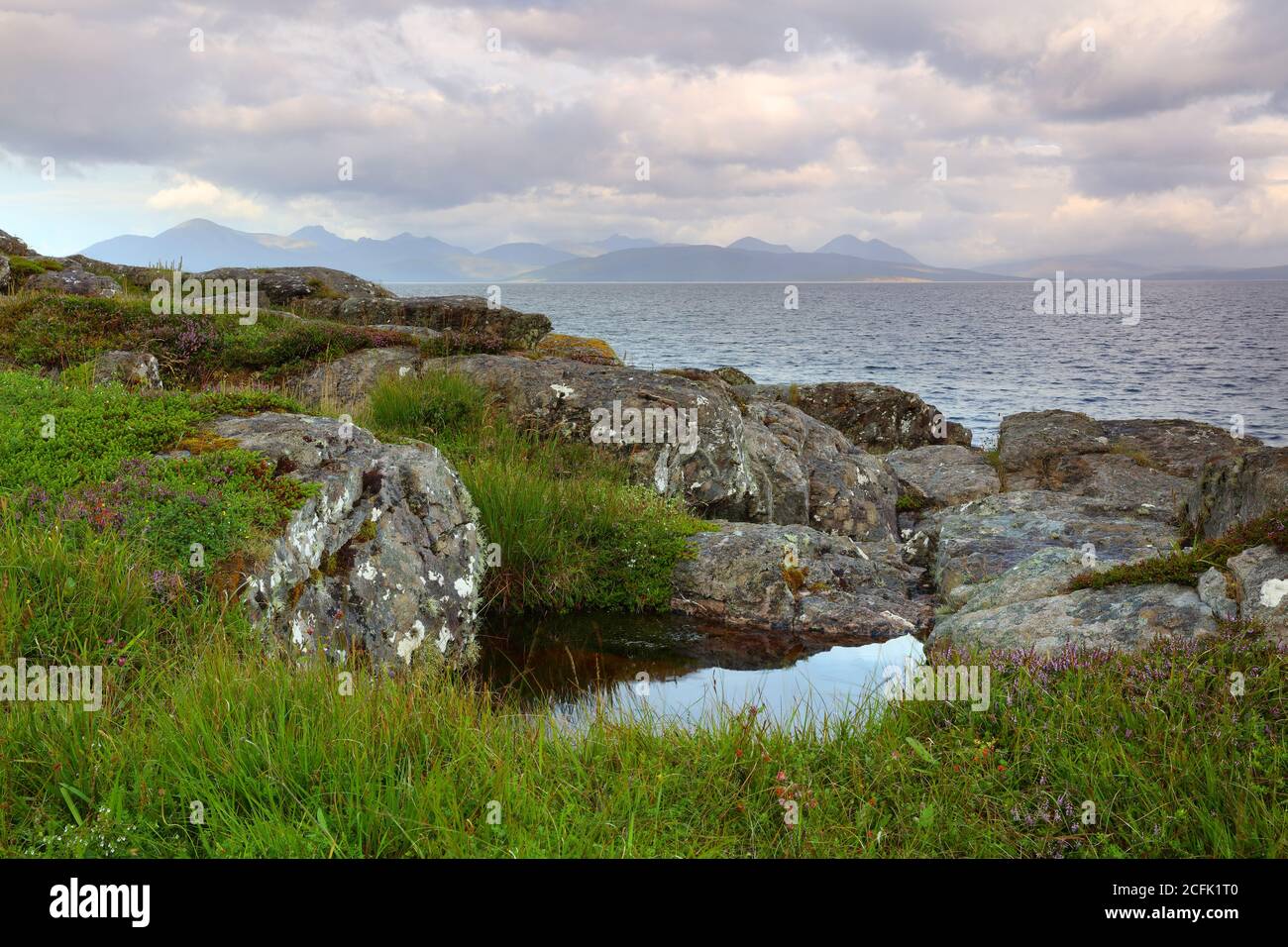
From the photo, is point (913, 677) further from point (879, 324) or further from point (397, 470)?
point (879, 324)

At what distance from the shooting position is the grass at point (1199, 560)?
6.83 m

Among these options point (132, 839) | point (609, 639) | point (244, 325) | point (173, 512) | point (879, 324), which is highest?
point (879, 324)

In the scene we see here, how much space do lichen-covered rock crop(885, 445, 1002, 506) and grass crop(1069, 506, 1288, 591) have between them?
10786mm

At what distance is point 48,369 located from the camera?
13.4m

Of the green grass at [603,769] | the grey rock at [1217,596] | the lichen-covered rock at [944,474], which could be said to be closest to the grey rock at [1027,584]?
the grey rock at [1217,596]

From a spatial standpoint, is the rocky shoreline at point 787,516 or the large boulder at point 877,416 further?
the large boulder at point 877,416

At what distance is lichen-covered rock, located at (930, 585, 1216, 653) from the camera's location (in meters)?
6.35

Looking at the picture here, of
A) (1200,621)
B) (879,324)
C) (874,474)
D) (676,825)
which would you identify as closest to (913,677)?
(676,825)

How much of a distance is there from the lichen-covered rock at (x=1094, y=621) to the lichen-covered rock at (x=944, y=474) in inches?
Result: 427

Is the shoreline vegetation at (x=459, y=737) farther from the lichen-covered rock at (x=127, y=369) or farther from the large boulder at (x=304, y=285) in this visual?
the large boulder at (x=304, y=285)

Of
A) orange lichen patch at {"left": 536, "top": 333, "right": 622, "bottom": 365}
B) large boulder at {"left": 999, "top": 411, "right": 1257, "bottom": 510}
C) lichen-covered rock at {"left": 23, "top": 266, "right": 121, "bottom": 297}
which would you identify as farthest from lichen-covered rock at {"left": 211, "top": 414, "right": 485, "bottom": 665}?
large boulder at {"left": 999, "top": 411, "right": 1257, "bottom": 510}

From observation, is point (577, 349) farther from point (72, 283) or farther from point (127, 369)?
point (72, 283)

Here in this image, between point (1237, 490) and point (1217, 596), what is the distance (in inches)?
177
